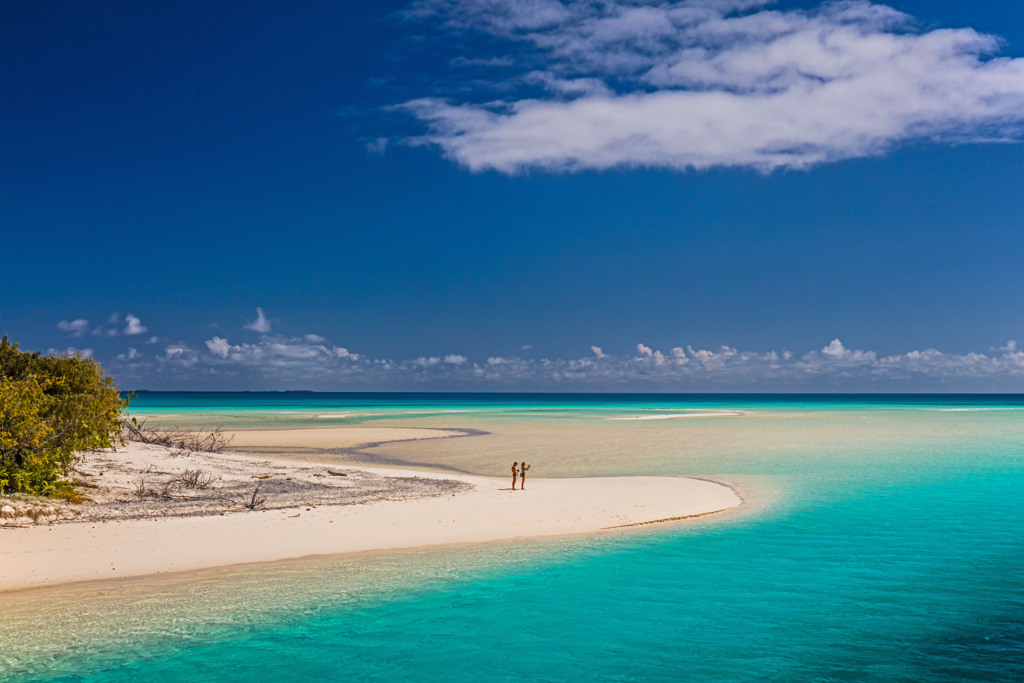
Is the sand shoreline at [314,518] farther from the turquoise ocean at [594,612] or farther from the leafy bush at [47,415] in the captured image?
the leafy bush at [47,415]

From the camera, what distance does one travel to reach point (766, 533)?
56.6 ft

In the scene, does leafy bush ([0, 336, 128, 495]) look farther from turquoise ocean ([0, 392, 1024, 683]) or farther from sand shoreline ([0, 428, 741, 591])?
turquoise ocean ([0, 392, 1024, 683])

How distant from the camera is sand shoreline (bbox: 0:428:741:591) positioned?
13867 mm

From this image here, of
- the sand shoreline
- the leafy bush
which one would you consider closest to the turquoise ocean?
the sand shoreline

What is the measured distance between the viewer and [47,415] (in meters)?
18.4

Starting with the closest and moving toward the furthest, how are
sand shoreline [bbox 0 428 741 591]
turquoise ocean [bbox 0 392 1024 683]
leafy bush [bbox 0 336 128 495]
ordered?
turquoise ocean [bbox 0 392 1024 683] → sand shoreline [bbox 0 428 741 591] → leafy bush [bbox 0 336 128 495]

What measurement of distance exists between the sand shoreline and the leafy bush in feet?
5.84

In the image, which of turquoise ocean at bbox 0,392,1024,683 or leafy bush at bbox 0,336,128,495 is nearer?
turquoise ocean at bbox 0,392,1024,683

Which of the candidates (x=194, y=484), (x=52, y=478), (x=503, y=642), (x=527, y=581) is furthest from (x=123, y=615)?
(x=194, y=484)

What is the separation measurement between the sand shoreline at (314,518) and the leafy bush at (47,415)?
1.78 metres

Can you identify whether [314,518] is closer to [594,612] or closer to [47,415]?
[47,415]

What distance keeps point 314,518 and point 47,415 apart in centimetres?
766

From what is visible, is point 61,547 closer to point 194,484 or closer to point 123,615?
point 123,615

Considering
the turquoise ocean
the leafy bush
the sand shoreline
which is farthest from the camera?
the leafy bush
